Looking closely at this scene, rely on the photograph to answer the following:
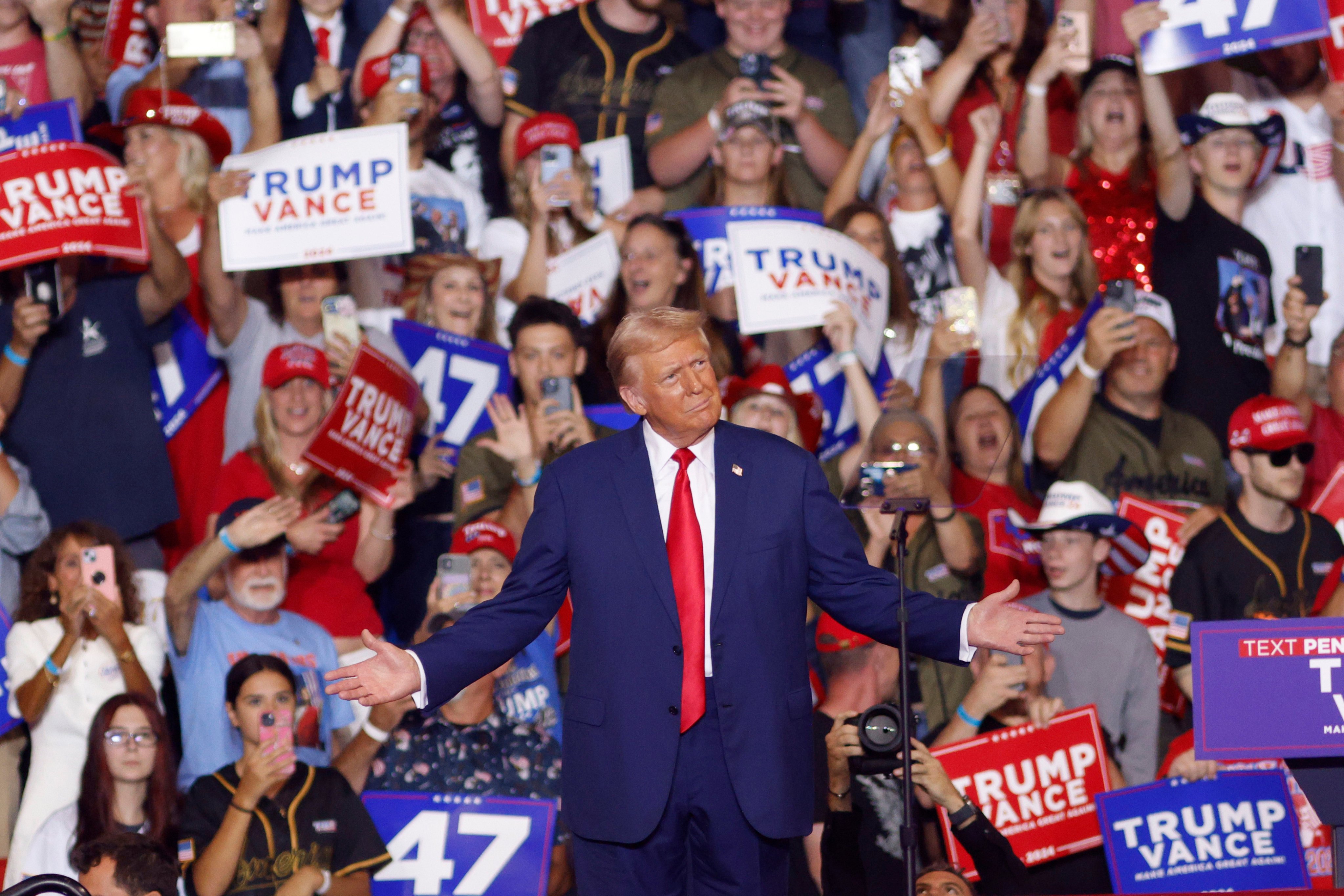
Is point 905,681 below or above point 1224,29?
below

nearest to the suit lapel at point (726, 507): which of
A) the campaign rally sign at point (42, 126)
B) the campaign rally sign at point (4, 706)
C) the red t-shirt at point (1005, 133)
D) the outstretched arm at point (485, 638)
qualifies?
the outstretched arm at point (485, 638)

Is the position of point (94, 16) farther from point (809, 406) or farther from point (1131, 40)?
point (1131, 40)

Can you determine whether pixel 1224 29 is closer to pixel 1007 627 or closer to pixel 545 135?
pixel 545 135

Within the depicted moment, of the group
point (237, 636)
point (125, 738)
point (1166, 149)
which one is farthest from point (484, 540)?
point (1166, 149)

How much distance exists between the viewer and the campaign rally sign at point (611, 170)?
A: 609 cm

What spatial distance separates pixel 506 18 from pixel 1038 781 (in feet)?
12.3

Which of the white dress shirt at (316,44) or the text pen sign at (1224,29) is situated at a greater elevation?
the white dress shirt at (316,44)

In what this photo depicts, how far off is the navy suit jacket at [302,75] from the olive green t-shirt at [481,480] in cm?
149

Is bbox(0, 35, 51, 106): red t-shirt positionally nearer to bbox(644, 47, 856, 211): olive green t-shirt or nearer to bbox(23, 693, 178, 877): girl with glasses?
bbox(644, 47, 856, 211): olive green t-shirt

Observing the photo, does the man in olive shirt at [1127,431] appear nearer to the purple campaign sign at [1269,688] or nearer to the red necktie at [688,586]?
the purple campaign sign at [1269,688]

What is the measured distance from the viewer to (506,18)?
642 centimetres

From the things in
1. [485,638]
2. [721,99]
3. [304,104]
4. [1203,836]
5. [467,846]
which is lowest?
[1203,836]

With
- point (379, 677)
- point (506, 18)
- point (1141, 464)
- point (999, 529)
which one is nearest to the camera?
point (379, 677)

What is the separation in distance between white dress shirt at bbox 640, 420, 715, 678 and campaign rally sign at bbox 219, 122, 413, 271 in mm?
2988
